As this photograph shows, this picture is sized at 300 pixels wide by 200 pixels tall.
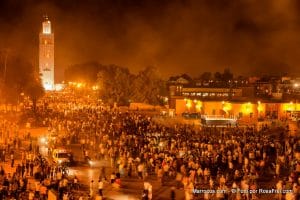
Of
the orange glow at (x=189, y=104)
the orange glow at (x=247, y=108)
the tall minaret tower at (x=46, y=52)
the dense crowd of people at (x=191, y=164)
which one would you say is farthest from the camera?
the tall minaret tower at (x=46, y=52)

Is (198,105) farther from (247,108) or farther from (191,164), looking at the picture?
(191,164)

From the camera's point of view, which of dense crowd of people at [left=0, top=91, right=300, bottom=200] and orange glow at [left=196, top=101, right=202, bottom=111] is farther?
orange glow at [left=196, top=101, right=202, bottom=111]

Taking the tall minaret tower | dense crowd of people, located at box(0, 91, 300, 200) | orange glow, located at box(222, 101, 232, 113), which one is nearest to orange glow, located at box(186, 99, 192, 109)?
→ orange glow, located at box(222, 101, 232, 113)

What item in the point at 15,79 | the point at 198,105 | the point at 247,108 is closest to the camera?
the point at 247,108

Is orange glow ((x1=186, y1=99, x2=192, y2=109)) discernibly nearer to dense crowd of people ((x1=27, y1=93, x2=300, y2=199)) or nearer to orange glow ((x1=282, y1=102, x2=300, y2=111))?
orange glow ((x1=282, y1=102, x2=300, y2=111))

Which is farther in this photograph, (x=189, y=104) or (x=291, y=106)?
(x=189, y=104)

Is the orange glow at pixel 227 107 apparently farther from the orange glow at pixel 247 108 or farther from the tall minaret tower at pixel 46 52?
the tall minaret tower at pixel 46 52

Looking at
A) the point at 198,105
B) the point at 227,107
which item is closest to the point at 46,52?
the point at 198,105

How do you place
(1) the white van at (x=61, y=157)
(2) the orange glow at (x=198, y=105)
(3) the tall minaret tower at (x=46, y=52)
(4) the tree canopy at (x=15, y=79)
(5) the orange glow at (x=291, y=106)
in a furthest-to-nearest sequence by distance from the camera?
(3) the tall minaret tower at (x=46, y=52), (2) the orange glow at (x=198, y=105), (4) the tree canopy at (x=15, y=79), (5) the orange glow at (x=291, y=106), (1) the white van at (x=61, y=157)

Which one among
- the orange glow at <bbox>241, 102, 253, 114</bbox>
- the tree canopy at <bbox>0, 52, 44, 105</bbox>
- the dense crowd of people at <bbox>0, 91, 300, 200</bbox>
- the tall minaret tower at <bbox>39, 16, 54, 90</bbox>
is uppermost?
the tall minaret tower at <bbox>39, 16, 54, 90</bbox>

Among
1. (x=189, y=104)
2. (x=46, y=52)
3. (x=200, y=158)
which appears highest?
(x=46, y=52)

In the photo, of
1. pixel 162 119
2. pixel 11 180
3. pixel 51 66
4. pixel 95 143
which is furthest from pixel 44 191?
pixel 51 66

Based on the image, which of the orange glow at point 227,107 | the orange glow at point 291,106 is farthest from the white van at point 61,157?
the orange glow at point 291,106

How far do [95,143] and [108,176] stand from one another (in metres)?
8.68
